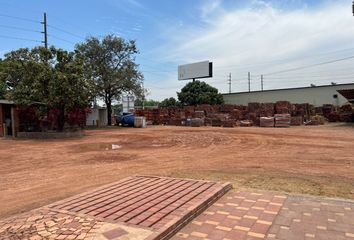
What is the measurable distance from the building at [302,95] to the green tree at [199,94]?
134 inches

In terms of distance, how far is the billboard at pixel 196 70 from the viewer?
50.1 meters

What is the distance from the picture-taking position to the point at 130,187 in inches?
237

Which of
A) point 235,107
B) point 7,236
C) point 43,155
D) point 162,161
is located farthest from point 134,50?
point 7,236

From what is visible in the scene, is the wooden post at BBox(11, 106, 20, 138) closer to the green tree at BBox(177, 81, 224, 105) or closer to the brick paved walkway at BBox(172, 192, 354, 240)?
the brick paved walkway at BBox(172, 192, 354, 240)

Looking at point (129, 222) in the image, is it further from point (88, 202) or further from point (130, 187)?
point (130, 187)

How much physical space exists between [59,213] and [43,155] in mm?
9562

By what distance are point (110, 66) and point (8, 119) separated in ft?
39.9

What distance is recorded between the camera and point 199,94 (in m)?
45.6

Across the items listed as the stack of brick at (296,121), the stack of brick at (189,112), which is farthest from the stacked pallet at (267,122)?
the stack of brick at (189,112)

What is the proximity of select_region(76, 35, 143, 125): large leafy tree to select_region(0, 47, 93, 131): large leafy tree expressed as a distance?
9.96m

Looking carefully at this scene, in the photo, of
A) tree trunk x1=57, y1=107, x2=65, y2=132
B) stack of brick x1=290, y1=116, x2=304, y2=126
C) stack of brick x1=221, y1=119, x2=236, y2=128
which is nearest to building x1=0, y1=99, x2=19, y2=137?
tree trunk x1=57, y1=107, x2=65, y2=132

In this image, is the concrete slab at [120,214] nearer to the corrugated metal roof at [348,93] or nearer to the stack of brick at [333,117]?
the corrugated metal roof at [348,93]

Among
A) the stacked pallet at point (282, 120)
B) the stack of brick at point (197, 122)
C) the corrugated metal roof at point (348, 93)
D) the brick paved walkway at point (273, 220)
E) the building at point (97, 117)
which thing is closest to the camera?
the brick paved walkway at point (273, 220)

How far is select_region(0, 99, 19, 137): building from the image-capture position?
22359 millimetres
